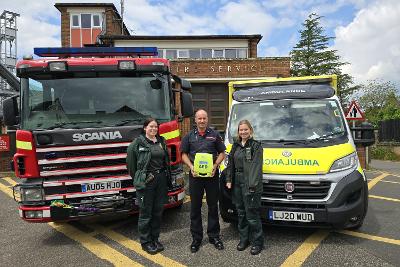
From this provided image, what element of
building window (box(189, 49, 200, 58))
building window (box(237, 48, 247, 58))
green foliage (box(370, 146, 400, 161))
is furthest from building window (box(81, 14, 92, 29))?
green foliage (box(370, 146, 400, 161))

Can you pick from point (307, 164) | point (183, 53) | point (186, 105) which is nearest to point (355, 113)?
point (186, 105)

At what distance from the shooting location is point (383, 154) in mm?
23781

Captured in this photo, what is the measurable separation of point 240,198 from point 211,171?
56cm

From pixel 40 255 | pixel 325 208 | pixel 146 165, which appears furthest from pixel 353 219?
pixel 40 255

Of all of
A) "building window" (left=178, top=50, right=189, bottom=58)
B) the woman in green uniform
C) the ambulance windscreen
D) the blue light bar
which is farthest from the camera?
"building window" (left=178, top=50, right=189, bottom=58)

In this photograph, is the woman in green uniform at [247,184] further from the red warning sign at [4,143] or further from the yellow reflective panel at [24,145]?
the red warning sign at [4,143]

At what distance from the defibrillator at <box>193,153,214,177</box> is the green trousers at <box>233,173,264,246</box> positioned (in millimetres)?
404

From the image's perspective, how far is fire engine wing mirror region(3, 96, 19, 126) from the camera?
5129mm

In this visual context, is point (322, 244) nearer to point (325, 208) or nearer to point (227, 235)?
point (325, 208)

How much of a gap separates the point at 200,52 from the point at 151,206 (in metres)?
19.9

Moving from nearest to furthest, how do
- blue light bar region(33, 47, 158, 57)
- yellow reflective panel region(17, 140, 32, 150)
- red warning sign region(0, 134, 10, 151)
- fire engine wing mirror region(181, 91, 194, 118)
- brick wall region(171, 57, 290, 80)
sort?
yellow reflective panel region(17, 140, 32, 150)
fire engine wing mirror region(181, 91, 194, 118)
blue light bar region(33, 47, 158, 57)
red warning sign region(0, 134, 10, 151)
brick wall region(171, 57, 290, 80)

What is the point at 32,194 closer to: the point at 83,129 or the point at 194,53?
the point at 83,129

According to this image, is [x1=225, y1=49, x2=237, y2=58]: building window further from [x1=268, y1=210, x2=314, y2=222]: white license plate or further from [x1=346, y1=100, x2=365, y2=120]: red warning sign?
[x1=268, y1=210, x2=314, y2=222]: white license plate

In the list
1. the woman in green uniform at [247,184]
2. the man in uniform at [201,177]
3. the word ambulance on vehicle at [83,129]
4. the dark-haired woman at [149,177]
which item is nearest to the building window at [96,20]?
the word ambulance on vehicle at [83,129]
